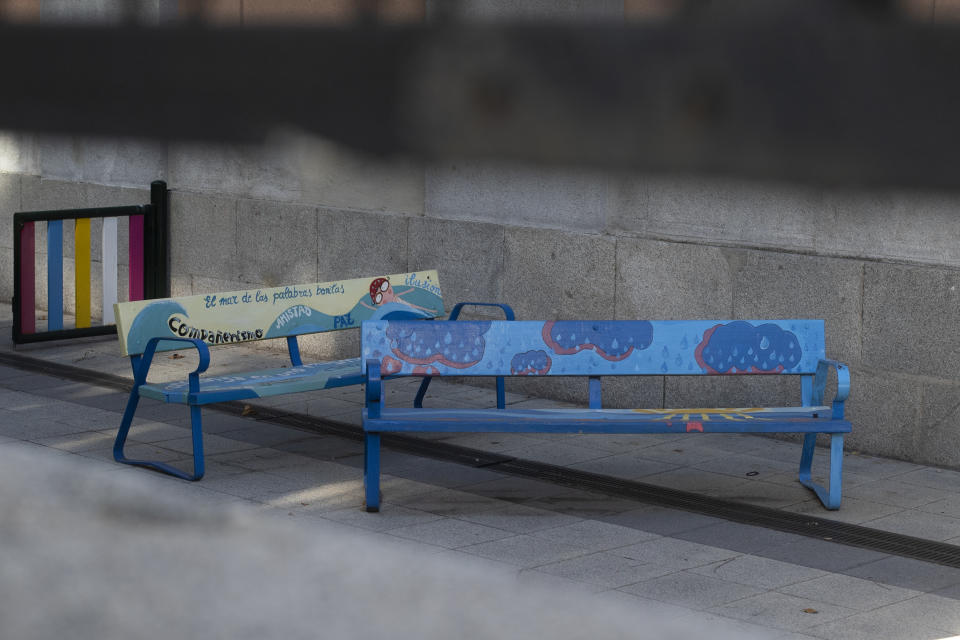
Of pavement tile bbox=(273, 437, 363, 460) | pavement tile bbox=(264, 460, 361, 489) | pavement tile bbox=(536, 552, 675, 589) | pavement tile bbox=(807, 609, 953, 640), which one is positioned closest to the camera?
pavement tile bbox=(807, 609, 953, 640)

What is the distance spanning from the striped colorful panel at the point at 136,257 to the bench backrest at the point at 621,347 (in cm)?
512

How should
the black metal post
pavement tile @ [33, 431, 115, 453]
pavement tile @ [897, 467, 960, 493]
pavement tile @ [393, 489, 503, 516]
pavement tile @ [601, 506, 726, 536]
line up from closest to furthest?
1. pavement tile @ [601, 506, 726, 536]
2. pavement tile @ [393, 489, 503, 516]
3. pavement tile @ [897, 467, 960, 493]
4. pavement tile @ [33, 431, 115, 453]
5. the black metal post

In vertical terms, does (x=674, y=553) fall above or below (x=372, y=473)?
below

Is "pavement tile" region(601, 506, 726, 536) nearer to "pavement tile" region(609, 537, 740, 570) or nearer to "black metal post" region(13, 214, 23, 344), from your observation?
"pavement tile" region(609, 537, 740, 570)

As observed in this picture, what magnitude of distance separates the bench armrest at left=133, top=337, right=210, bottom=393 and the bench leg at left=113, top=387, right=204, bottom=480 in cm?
9

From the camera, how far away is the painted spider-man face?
921 cm

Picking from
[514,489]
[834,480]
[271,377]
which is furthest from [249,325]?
[834,480]

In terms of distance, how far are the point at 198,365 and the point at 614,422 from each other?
2.30 metres

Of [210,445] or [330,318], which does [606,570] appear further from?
[330,318]

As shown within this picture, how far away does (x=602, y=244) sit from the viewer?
31.8 ft

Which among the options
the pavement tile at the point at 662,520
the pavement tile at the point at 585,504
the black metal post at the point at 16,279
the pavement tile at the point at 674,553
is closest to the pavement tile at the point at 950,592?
the pavement tile at the point at 674,553

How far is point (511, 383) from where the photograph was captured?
34.0 ft

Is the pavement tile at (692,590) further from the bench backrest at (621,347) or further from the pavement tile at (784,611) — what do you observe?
the bench backrest at (621,347)

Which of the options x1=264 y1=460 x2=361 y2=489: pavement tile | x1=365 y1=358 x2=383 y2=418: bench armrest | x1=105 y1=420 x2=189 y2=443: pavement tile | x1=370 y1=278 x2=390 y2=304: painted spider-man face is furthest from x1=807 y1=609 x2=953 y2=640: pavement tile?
x1=105 y1=420 x2=189 y2=443: pavement tile
